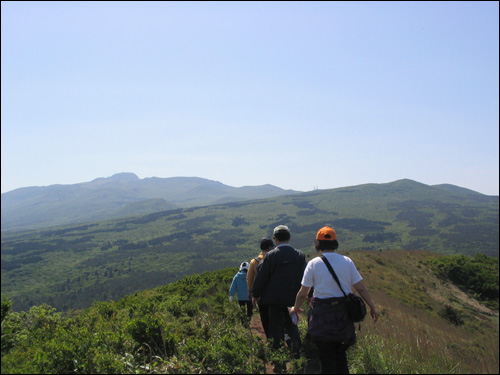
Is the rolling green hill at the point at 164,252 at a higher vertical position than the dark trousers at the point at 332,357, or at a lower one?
lower

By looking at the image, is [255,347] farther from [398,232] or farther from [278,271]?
[398,232]

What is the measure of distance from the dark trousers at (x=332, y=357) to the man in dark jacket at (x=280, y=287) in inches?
43.1

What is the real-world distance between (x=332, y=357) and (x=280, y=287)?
122 centimetres

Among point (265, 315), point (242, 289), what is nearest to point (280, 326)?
point (265, 315)

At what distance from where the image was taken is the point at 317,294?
3.36 metres

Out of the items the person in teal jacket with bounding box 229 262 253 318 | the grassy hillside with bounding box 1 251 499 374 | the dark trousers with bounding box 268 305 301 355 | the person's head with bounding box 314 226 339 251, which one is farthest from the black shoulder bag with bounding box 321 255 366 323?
the person in teal jacket with bounding box 229 262 253 318

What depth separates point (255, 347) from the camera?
438 cm

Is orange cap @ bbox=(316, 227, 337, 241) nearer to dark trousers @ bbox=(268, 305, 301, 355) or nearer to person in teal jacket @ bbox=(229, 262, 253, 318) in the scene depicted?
dark trousers @ bbox=(268, 305, 301, 355)

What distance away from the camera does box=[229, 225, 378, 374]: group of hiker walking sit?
3260mm

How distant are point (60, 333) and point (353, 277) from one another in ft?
15.5

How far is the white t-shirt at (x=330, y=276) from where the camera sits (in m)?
3.31

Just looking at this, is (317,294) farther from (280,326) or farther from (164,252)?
(164,252)

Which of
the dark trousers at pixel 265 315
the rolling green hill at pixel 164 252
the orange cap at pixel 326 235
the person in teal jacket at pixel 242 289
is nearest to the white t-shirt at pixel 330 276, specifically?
the orange cap at pixel 326 235

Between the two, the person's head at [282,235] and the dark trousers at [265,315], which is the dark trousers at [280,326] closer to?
the dark trousers at [265,315]
